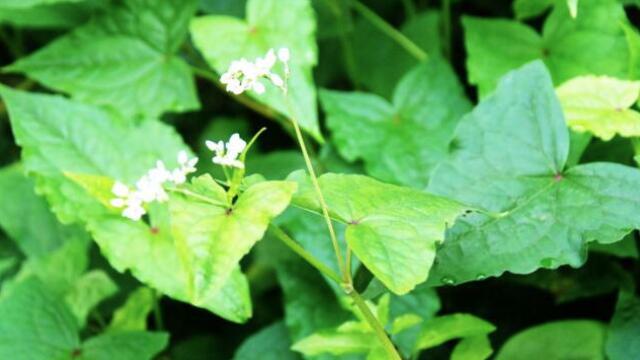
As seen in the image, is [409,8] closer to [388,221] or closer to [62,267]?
[62,267]

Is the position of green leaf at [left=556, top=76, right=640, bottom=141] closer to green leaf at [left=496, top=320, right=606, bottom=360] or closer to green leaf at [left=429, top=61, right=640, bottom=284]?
green leaf at [left=429, top=61, right=640, bottom=284]

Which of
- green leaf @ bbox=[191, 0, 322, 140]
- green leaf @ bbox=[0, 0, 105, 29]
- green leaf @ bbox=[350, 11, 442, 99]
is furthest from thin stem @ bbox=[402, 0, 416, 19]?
green leaf @ bbox=[0, 0, 105, 29]

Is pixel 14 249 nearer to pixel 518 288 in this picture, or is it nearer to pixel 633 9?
pixel 518 288

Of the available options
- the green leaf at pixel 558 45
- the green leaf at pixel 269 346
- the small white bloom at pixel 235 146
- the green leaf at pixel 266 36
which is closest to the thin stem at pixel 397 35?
the green leaf at pixel 558 45

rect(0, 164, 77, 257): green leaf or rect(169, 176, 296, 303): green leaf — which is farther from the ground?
rect(169, 176, 296, 303): green leaf

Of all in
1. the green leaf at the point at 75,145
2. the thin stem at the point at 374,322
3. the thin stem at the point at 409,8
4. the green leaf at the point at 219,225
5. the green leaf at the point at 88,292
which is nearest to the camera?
the green leaf at the point at 219,225

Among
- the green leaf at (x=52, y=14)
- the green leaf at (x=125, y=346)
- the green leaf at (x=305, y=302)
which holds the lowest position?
the green leaf at (x=125, y=346)

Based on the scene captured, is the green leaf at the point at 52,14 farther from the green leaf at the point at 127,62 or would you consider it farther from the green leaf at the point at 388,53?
the green leaf at the point at 388,53

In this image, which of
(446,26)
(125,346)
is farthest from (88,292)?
(446,26)
